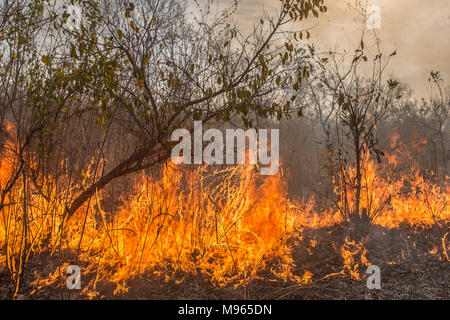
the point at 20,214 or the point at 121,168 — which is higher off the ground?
the point at 121,168

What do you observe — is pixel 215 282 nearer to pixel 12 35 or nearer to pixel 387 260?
pixel 387 260


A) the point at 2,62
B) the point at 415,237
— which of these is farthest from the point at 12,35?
the point at 415,237

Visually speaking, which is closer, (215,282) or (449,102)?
(215,282)

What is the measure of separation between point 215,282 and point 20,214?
8.32 feet

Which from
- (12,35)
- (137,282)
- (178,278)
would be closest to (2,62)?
(12,35)

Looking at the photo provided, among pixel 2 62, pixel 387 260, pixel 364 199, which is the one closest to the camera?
pixel 2 62

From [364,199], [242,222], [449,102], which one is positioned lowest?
[242,222]

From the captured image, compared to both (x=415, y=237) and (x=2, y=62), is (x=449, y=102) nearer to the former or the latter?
(x=415, y=237)

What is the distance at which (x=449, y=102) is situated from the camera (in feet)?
38.8

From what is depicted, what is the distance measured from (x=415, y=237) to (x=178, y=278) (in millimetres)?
3550

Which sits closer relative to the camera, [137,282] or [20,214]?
[137,282]

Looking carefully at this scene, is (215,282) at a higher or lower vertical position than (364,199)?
lower

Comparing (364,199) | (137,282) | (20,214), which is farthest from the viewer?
(364,199)

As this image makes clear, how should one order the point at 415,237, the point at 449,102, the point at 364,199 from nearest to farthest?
the point at 415,237, the point at 364,199, the point at 449,102
